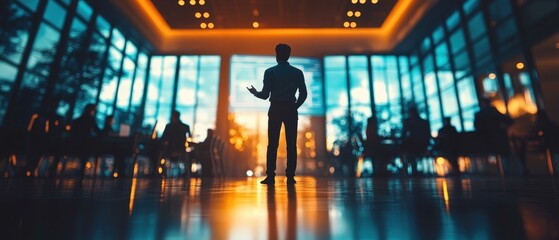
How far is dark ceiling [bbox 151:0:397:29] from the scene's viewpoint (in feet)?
29.2

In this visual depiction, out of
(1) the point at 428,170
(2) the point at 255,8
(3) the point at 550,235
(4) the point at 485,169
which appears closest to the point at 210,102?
(2) the point at 255,8

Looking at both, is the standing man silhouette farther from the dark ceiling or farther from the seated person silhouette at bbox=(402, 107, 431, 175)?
the dark ceiling

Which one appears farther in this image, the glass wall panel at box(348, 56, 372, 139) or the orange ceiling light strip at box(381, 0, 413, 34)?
the glass wall panel at box(348, 56, 372, 139)

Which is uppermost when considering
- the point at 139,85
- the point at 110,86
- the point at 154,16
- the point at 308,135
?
the point at 154,16

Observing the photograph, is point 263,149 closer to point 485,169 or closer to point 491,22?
point 485,169

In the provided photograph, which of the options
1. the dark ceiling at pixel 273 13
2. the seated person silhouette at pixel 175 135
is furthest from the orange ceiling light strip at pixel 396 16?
the seated person silhouette at pixel 175 135

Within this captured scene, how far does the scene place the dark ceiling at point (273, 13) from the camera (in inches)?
351

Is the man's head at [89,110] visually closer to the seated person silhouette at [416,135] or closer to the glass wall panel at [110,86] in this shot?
the glass wall panel at [110,86]

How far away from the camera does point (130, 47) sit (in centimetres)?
1008

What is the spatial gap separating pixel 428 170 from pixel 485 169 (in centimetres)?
126

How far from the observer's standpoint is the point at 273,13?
953 cm

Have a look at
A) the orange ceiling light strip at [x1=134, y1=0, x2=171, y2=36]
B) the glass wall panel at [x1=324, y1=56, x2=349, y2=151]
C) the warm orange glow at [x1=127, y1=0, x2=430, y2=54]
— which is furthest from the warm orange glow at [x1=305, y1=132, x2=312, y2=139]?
the orange ceiling light strip at [x1=134, y1=0, x2=171, y2=36]

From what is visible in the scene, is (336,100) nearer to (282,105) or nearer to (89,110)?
(89,110)

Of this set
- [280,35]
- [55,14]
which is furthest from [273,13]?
[55,14]
